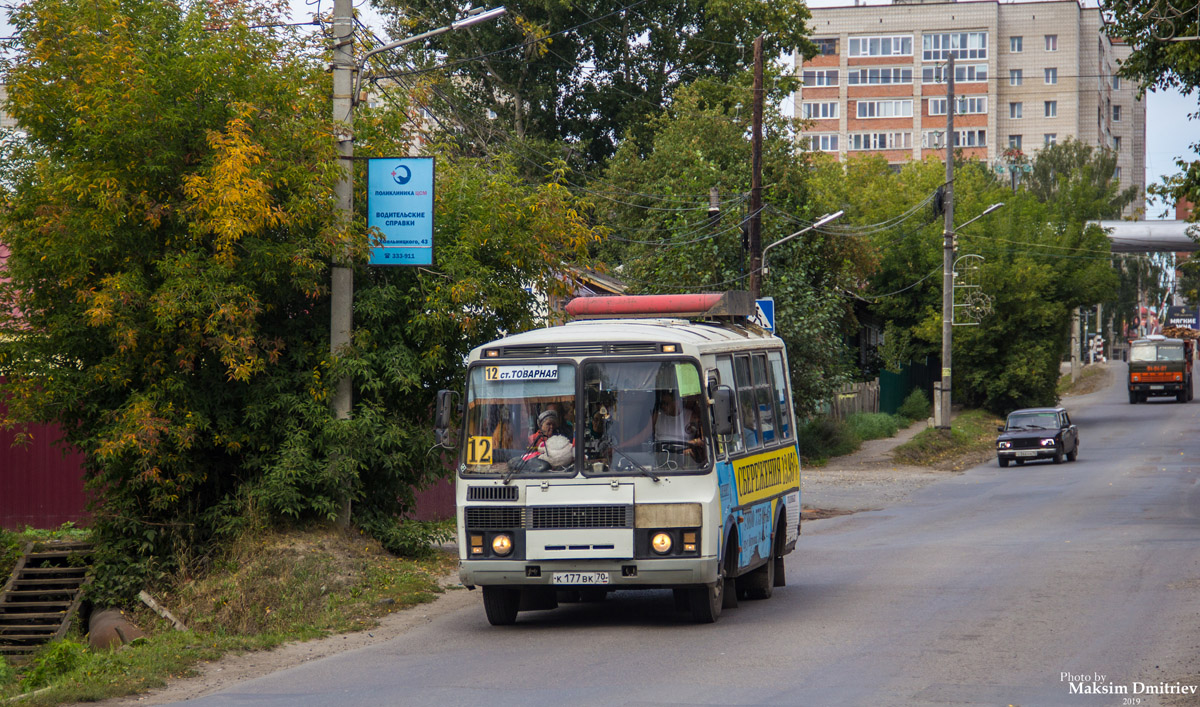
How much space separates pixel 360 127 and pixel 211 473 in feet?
15.2

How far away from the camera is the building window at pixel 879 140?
100562 mm

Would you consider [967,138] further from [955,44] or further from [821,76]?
[821,76]

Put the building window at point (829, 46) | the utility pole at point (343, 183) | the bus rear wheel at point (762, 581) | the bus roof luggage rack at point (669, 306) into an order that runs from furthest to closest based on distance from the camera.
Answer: the building window at point (829, 46) < the utility pole at point (343, 183) < the bus roof luggage rack at point (669, 306) < the bus rear wheel at point (762, 581)

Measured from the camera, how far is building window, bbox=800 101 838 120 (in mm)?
102562

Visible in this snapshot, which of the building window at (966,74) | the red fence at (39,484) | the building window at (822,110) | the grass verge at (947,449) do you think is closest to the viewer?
the red fence at (39,484)

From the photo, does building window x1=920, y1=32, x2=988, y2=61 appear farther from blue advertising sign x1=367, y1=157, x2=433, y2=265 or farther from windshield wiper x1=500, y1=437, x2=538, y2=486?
windshield wiper x1=500, y1=437, x2=538, y2=486

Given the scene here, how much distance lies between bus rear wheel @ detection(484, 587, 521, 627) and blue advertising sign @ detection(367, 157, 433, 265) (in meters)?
4.59

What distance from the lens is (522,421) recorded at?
1145cm

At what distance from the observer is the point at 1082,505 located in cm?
2503

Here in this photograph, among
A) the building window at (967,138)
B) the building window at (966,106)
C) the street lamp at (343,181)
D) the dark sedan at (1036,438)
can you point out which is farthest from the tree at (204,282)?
the building window at (966,106)

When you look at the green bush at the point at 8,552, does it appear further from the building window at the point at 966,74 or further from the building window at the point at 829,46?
the building window at the point at 966,74

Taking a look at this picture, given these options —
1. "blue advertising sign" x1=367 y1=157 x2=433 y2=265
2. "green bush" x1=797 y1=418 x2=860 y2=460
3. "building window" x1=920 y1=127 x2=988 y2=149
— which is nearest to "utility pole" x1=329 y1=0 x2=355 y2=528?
"blue advertising sign" x1=367 y1=157 x2=433 y2=265

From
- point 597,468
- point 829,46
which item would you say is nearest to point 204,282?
point 597,468

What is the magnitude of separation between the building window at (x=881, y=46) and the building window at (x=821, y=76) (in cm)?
217
